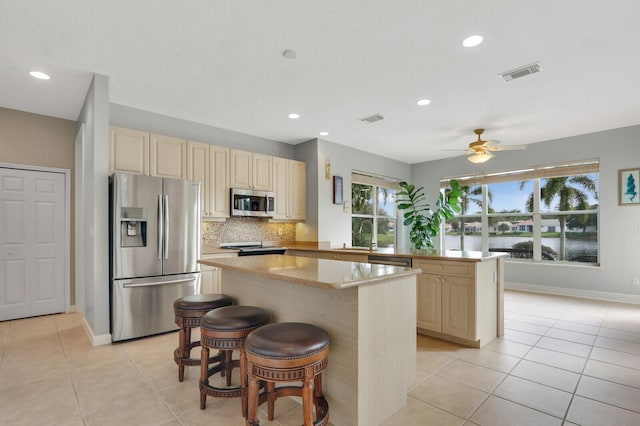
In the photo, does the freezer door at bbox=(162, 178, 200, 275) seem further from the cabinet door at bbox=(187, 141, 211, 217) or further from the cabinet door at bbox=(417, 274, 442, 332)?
the cabinet door at bbox=(417, 274, 442, 332)

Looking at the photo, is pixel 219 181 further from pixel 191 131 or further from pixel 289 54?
pixel 289 54

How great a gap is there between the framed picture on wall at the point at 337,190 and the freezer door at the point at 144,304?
300cm

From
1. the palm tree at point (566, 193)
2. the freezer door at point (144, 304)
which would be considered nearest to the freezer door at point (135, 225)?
the freezer door at point (144, 304)

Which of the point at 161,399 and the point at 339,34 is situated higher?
the point at 339,34

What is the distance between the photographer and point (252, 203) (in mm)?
5133

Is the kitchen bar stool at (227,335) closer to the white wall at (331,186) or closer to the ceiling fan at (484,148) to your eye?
the white wall at (331,186)

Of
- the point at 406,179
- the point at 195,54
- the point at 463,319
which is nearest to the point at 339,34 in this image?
the point at 195,54

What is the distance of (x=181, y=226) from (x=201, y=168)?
1.07m

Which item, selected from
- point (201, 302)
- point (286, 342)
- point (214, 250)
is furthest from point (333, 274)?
point (214, 250)

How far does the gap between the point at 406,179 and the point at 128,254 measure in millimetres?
6239

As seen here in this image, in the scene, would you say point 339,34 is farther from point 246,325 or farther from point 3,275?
point 3,275

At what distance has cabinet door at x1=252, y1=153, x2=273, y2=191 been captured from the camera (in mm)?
5203

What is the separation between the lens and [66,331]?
375 cm

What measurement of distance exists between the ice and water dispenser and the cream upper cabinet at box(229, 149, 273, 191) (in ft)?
5.20
